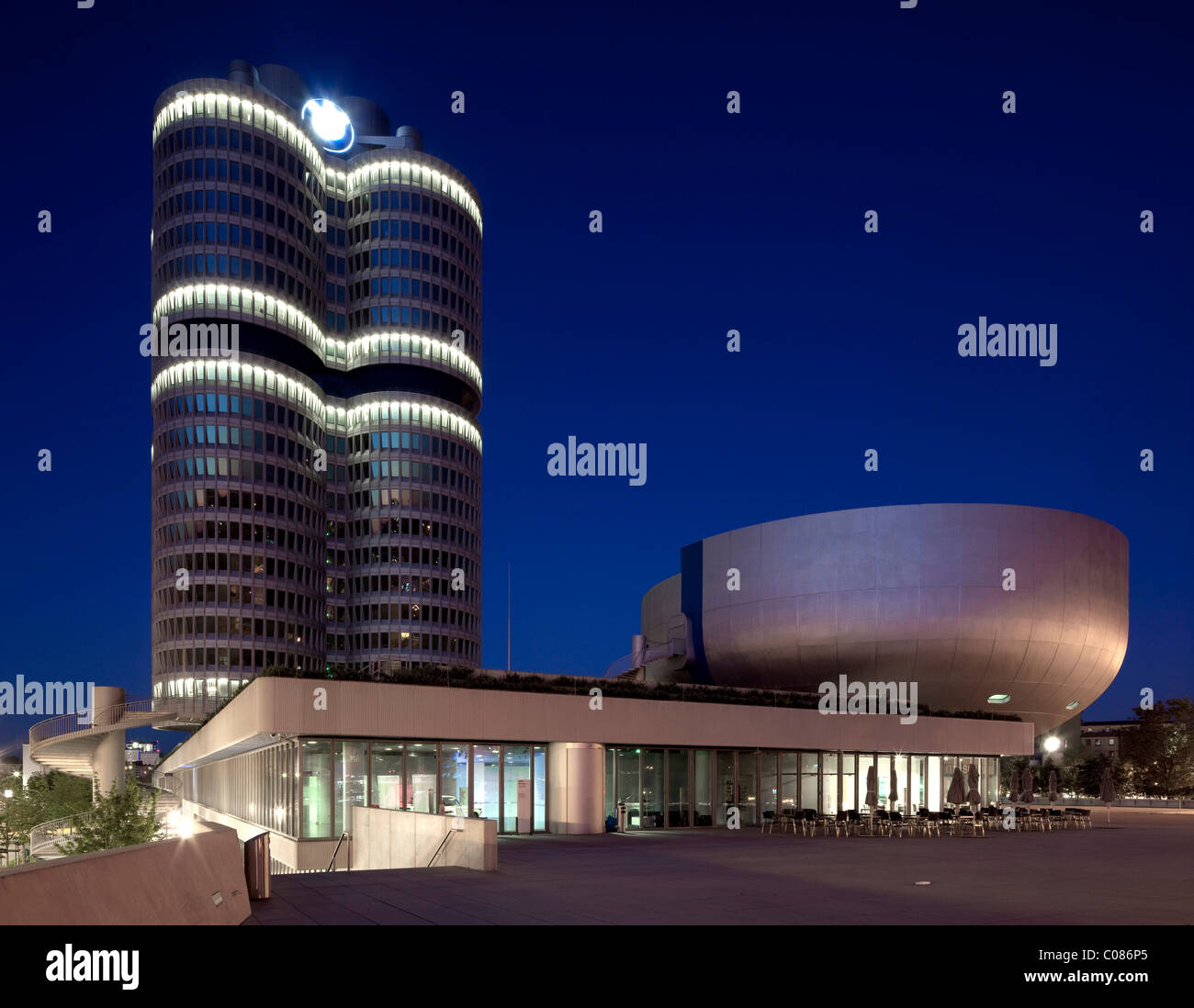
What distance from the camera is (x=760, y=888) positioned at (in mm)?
16719

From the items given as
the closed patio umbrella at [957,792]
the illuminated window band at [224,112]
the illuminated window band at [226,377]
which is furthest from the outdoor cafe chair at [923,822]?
the illuminated window band at [224,112]

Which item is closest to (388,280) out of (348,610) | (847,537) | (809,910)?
(348,610)

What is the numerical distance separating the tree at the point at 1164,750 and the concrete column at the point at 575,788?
66832 mm

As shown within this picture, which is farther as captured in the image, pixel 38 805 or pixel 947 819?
pixel 38 805

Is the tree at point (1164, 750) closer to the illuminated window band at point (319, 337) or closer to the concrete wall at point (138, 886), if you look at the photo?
the illuminated window band at point (319, 337)

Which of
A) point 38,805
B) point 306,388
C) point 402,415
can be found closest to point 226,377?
point 306,388

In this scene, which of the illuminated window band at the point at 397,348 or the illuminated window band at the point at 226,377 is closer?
the illuminated window band at the point at 226,377

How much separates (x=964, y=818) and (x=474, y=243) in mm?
103625

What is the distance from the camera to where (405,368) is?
119m

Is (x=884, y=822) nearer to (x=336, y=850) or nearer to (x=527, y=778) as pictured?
(x=527, y=778)

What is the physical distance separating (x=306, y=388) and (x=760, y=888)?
9845 centimetres

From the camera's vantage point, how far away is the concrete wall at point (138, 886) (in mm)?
7664

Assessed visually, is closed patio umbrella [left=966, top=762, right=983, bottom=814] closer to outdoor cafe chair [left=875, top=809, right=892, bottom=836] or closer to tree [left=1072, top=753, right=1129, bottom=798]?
outdoor cafe chair [left=875, top=809, right=892, bottom=836]
